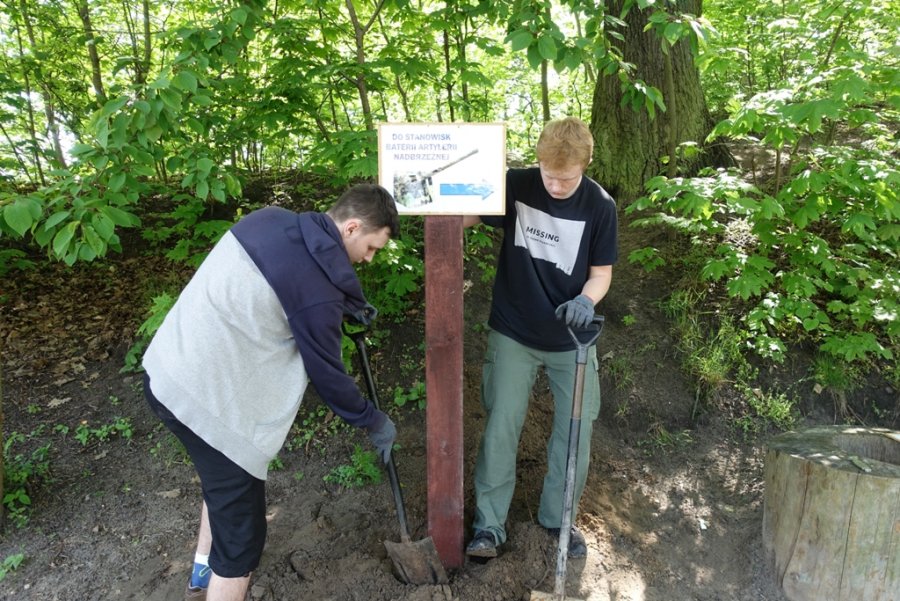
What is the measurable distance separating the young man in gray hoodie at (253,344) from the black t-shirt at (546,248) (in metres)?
0.79

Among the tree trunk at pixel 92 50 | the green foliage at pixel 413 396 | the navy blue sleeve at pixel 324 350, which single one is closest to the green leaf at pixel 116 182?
the navy blue sleeve at pixel 324 350

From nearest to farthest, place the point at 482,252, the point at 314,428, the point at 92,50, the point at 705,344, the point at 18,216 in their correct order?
the point at 18,216, the point at 314,428, the point at 705,344, the point at 482,252, the point at 92,50

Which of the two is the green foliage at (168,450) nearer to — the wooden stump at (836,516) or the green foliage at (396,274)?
the green foliage at (396,274)

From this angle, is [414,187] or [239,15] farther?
[239,15]

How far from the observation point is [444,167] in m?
2.51

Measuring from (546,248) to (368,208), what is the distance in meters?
0.97

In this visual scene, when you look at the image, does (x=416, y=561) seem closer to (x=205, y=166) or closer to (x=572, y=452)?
(x=572, y=452)

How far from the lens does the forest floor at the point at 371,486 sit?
2.84 meters

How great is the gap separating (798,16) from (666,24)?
76.8 inches

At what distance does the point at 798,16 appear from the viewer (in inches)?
166

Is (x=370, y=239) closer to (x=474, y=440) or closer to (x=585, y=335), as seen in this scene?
(x=585, y=335)

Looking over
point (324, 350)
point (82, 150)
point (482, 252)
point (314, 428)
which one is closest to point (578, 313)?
point (324, 350)

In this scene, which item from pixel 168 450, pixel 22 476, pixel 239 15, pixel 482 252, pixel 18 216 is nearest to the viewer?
pixel 18 216

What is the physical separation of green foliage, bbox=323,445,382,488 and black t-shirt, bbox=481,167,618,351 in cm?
131
